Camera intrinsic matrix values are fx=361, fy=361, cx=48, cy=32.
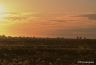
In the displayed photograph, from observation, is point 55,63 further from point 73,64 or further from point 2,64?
point 2,64

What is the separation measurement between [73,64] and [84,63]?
68.0 inches

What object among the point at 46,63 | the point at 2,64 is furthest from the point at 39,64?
the point at 2,64

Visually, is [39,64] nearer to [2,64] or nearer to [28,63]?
[28,63]

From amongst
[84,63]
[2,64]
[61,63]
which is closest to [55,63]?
[61,63]

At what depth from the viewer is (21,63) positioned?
4541 cm

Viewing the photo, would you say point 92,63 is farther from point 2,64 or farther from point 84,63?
point 2,64

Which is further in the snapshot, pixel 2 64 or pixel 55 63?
pixel 55 63

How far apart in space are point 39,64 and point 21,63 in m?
2.41

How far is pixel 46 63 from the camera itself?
45844 millimetres

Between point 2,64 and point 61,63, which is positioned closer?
point 2,64

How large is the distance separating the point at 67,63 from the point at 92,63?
3.34m

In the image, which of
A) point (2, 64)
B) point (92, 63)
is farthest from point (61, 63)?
point (2, 64)

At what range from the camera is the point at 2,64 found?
43094 mm

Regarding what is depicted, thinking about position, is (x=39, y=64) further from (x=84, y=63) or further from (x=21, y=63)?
(x=84, y=63)
